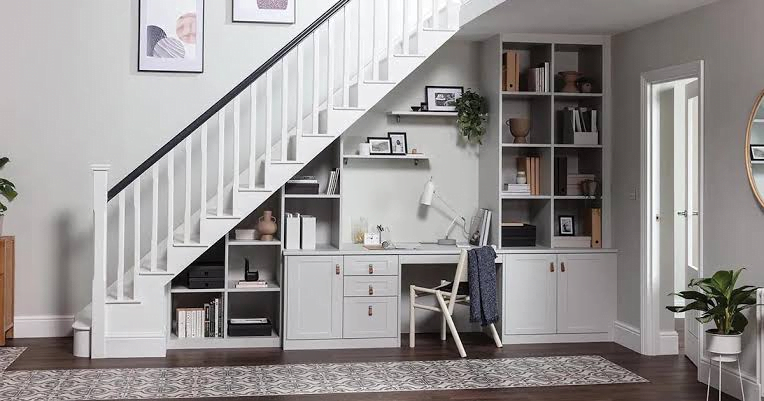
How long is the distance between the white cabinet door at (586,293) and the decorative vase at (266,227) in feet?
7.57

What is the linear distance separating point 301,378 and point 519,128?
9.49 ft

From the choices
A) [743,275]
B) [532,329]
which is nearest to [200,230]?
[532,329]

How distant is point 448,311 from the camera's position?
6496 millimetres

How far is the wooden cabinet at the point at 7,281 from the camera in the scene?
256 inches

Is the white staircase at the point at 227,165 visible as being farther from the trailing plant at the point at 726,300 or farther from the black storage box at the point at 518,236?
the trailing plant at the point at 726,300

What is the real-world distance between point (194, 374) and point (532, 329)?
108 inches

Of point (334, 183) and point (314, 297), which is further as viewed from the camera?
point (334, 183)

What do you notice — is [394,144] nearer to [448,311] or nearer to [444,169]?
[444,169]

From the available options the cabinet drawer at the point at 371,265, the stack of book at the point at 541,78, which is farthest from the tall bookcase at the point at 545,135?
the cabinet drawer at the point at 371,265

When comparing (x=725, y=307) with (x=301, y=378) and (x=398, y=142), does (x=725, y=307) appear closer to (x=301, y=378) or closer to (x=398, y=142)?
(x=301, y=378)

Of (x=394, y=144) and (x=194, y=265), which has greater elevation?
(x=394, y=144)

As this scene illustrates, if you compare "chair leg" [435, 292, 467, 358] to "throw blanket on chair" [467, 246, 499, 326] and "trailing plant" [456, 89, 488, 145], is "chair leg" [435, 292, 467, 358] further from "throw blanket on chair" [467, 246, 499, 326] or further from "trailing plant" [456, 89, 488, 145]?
"trailing plant" [456, 89, 488, 145]

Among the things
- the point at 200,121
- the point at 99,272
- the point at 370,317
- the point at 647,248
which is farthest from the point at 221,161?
the point at 647,248

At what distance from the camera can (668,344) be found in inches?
260
